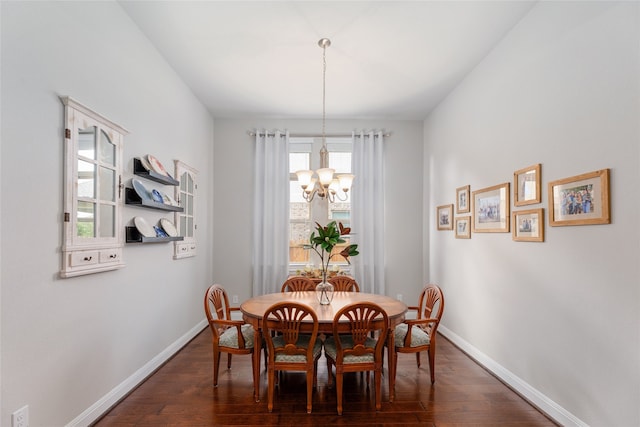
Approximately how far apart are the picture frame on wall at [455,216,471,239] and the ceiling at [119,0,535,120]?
1600mm

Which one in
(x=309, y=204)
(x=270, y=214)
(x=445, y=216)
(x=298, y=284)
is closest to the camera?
(x=298, y=284)

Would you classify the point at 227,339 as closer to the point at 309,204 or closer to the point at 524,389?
the point at 524,389

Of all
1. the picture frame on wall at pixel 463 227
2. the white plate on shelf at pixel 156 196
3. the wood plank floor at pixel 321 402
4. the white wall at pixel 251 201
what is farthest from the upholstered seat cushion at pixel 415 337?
the white plate on shelf at pixel 156 196

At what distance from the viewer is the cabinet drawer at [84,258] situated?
2129 mm

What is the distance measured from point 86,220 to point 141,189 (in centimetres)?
70

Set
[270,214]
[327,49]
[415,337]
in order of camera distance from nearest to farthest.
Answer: [415,337]
[327,49]
[270,214]

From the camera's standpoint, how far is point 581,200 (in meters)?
2.22

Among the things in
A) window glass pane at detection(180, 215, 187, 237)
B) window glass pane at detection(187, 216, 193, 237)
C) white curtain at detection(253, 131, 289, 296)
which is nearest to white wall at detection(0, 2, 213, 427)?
window glass pane at detection(180, 215, 187, 237)

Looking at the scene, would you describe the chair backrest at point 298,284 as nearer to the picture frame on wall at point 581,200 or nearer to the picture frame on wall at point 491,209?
the picture frame on wall at point 491,209

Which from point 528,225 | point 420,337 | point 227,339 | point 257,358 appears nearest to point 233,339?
point 227,339

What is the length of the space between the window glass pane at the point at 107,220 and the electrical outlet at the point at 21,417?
42.4 inches

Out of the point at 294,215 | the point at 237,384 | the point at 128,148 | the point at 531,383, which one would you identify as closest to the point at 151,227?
the point at 128,148

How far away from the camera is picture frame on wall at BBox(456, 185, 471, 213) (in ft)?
12.5

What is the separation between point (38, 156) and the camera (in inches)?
74.7
